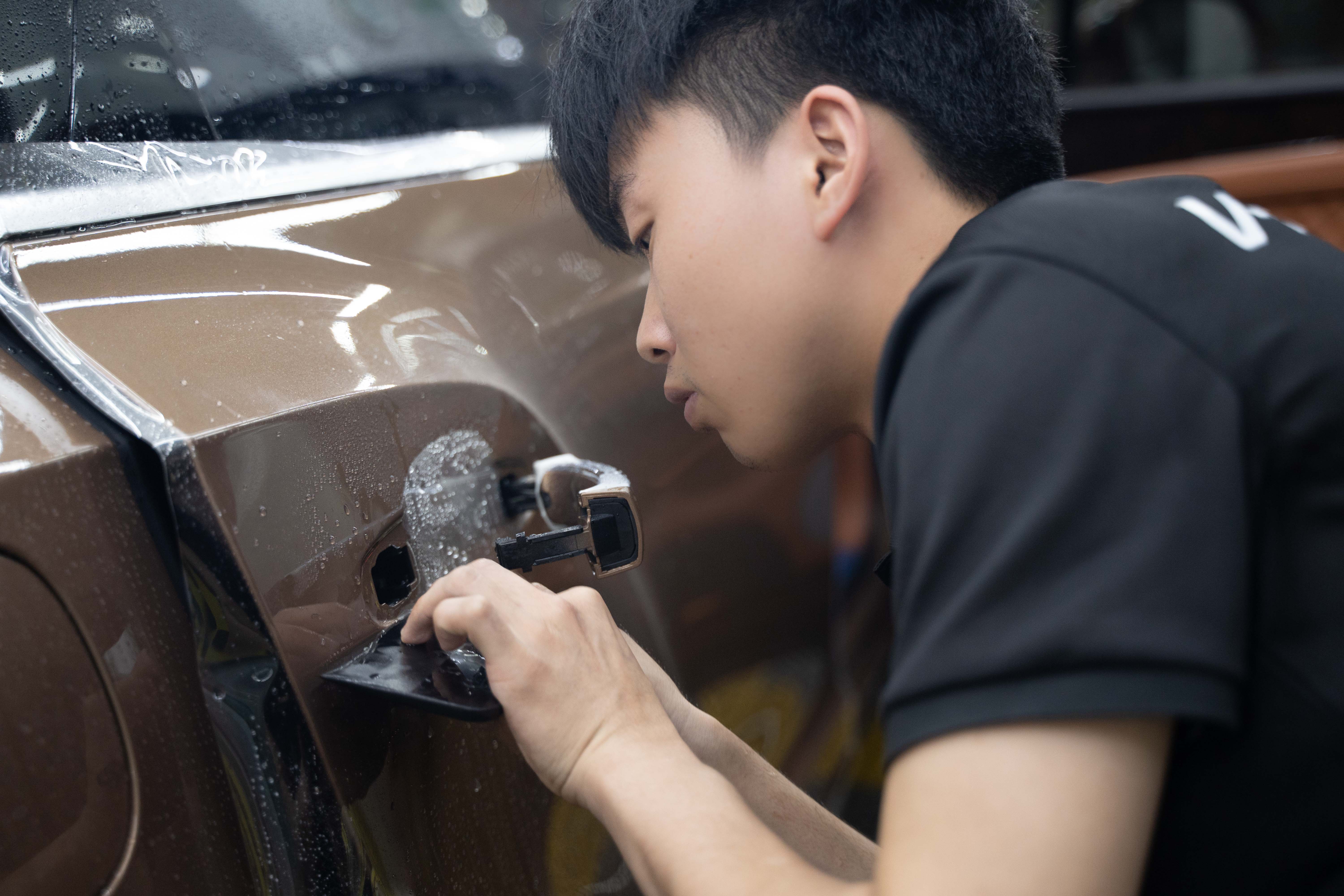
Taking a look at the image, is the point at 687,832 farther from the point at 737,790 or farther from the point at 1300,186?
the point at 1300,186

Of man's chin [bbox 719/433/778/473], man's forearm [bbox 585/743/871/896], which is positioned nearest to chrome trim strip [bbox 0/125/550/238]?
man's chin [bbox 719/433/778/473]

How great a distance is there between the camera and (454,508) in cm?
92

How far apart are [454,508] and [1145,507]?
0.59m

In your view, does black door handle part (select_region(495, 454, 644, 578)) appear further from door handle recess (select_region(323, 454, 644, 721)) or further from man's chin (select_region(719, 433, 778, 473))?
man's chin (select_region(719, 433, 778, 473))

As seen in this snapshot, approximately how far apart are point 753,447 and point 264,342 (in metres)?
0.47

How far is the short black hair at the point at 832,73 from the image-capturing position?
0.93 m

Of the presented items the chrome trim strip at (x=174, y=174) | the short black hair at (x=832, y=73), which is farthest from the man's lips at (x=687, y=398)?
the chrome trim strip at (x=174, y=174)

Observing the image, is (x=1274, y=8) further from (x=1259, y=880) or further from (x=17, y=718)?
(x=17, y=718)

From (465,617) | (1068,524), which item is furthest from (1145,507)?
(465,617)

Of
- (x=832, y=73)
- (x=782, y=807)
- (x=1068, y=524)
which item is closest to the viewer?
(x=1068, y=524)

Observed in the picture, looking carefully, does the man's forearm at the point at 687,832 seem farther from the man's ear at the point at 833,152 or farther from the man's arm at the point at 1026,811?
the man's ear at the point at 833,152

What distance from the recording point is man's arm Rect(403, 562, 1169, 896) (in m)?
0.59

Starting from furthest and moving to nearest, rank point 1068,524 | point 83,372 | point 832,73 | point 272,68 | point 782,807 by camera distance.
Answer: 1. point 272,68
2. point 782,807
3. point 832,73
4. point 83,372
5. point 1068,524

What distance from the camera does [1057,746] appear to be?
1.92ft
